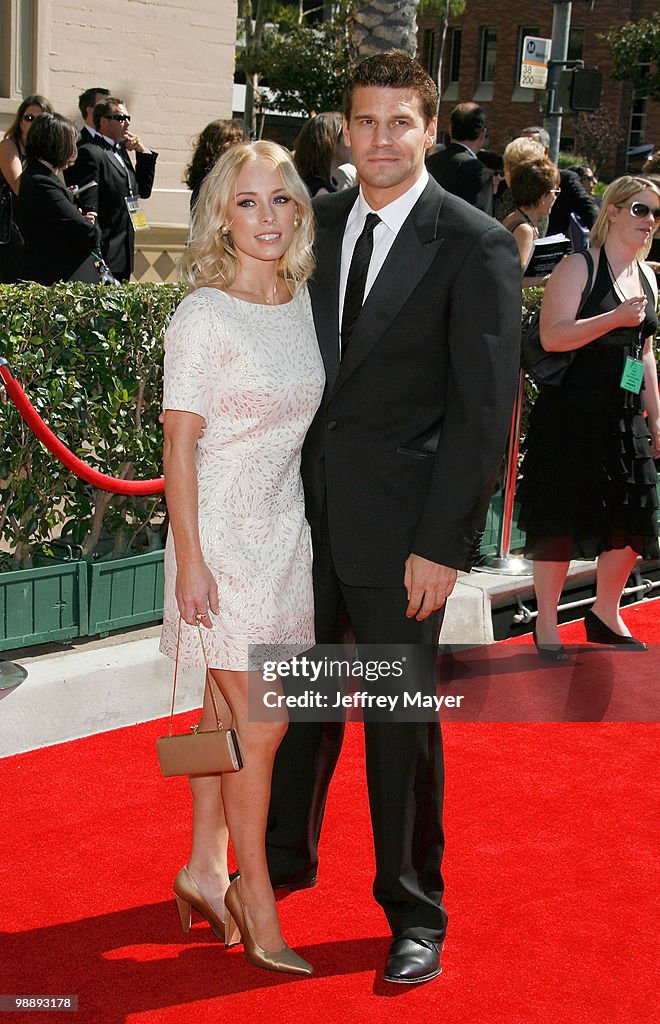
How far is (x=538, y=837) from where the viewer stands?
4.00 metres

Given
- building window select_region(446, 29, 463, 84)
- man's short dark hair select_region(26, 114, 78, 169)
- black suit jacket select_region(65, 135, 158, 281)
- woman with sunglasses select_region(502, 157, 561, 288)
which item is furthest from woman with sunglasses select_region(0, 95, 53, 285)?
building window select_region(446, 29, 463, 84)

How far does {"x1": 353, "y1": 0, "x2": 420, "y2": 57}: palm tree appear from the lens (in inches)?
472

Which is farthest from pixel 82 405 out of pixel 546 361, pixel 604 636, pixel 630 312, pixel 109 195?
pixel 109 195

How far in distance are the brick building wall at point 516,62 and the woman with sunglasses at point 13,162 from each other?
4212 cm

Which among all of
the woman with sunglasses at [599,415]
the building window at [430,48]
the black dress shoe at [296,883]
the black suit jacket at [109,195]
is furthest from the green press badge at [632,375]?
the building window at [430,48]

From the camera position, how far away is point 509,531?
21.4ft

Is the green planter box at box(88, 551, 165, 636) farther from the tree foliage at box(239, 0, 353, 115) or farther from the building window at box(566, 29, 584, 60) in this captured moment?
the building window at box(566, 29, 584, 60)

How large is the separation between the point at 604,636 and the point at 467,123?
13.4 feet

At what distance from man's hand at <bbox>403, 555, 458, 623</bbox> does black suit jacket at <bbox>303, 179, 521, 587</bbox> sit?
1.2 inches

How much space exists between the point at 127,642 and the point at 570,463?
A: 6.61 ft

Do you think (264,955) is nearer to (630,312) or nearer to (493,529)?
(630,312)

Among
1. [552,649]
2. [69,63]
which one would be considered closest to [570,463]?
[552,649]

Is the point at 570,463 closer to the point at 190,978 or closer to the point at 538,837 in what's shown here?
the point at 538,837

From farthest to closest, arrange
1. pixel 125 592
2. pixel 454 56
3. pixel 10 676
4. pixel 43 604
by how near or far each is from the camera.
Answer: pixel 454 56, pixel 125 592, pixel 43 604, pixel 10 676
